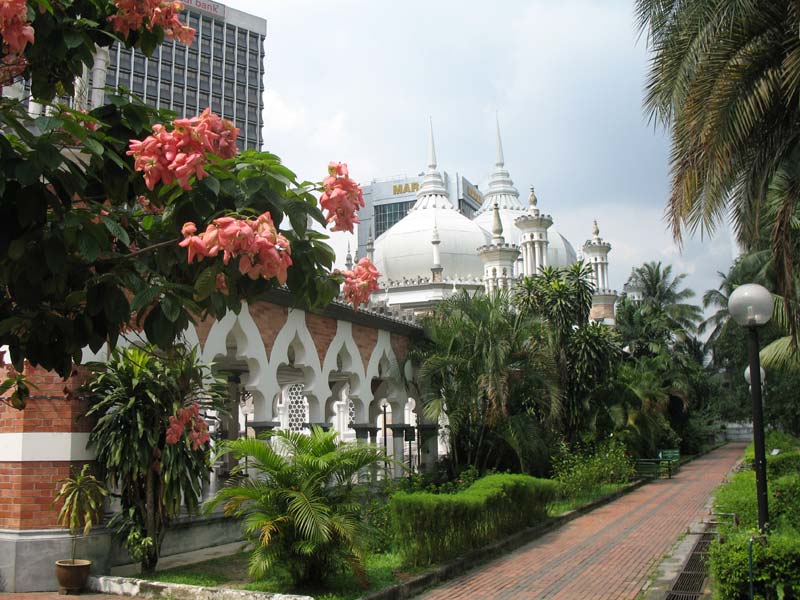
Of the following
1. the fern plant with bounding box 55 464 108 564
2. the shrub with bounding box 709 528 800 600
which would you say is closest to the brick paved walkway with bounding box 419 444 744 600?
the shrub with bounding box 709 528 800 600

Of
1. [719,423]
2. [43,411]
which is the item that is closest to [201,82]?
[719,423]

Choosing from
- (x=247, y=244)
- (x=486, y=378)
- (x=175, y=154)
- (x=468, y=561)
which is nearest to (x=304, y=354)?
(x=486, y=378)

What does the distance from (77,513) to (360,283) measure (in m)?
6.04

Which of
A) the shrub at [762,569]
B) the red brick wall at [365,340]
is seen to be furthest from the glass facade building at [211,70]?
the shrub at [762,569]

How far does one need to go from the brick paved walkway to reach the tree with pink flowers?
585cm

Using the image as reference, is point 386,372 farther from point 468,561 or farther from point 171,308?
point 171,308

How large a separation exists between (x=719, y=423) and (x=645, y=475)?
3480 cm

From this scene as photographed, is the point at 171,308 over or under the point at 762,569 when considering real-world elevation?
over

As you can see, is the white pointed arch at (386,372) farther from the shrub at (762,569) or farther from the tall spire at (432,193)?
the tall spire at (432,193)

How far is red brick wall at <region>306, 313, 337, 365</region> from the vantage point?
47.9 ft

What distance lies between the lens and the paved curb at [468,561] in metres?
8.58

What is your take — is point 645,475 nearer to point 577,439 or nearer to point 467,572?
point 577,439

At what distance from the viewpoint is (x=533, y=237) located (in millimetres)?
38469

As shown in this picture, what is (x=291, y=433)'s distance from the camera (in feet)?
31.0
